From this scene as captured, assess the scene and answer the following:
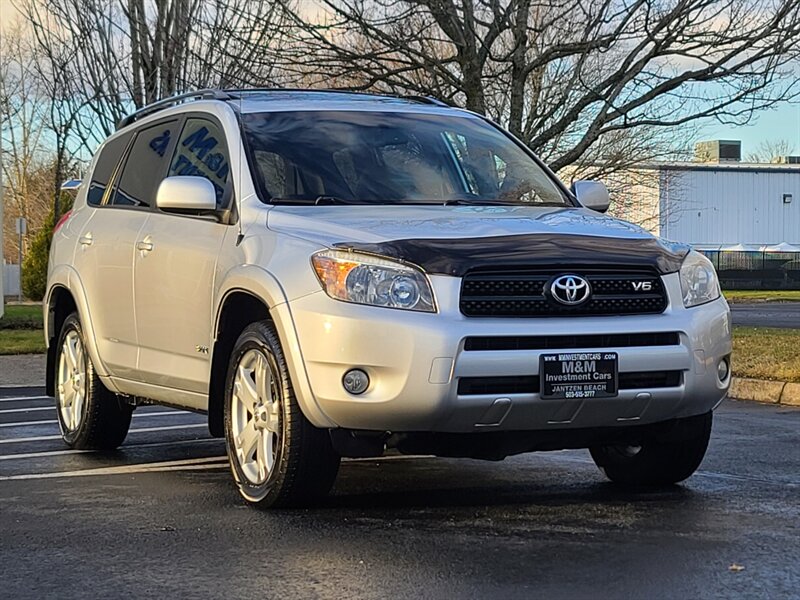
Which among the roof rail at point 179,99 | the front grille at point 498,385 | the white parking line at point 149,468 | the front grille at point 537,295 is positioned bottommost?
the white parking line at point 149,468

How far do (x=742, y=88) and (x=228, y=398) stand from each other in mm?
12207

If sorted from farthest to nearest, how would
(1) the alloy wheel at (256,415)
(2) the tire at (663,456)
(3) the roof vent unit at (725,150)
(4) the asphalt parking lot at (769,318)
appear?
1. (3) the roof vent unit at (725,150)
2. (4) the asphalt parking lot at (769,318)
3. (2) the tire at (663,456)
4. (1) the alloy wheel at (256,415)

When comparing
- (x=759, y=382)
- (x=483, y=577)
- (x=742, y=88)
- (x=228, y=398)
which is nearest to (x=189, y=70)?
(x=742, y=88)

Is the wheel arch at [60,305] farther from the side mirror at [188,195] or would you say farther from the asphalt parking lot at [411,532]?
the side mirror at [188,195]

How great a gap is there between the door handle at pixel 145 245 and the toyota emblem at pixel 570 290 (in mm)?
2496

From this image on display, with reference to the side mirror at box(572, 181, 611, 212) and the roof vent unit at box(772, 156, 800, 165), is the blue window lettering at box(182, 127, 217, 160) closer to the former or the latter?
the side mirror at box(572, 181, 611, 212)

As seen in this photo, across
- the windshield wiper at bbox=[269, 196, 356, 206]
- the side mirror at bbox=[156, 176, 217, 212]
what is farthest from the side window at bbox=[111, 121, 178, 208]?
the windshield wiper at bbox=[269, 196, 356, 206]

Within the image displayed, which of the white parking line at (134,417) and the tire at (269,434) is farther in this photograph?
the white parking line at (134,417)

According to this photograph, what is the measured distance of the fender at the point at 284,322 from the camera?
208 inches

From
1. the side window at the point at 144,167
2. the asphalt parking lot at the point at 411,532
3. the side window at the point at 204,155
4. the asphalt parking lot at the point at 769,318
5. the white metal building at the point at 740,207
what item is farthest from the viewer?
the white metal building at the point at 740,207

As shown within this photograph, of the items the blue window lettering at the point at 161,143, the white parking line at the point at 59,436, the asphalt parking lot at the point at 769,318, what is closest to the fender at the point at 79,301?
the white parking line at the point at 59,436

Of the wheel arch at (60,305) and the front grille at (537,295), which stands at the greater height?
the front grille at (537,295)

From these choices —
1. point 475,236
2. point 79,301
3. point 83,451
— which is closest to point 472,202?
point 475,236

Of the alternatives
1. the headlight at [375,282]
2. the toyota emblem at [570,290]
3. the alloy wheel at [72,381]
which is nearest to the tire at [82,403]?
the alloy wheel at [72,381]
